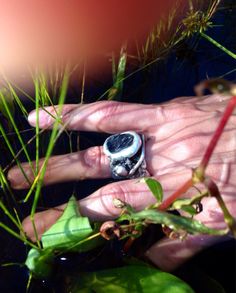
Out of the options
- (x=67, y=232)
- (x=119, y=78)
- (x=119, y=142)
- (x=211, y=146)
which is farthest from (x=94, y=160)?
(x=211, y=146)

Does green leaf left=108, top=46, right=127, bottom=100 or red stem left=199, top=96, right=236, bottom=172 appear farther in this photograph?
green leaf left=108, top=46, right=127, bottom=100

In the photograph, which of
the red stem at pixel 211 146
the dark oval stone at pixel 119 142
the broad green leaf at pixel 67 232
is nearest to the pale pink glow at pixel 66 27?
the dark oval stone at pixel 119 142

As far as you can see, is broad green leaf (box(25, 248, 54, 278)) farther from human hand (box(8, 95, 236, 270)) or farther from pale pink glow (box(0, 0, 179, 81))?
pale pink glow (box(0, 0, 179, 81))

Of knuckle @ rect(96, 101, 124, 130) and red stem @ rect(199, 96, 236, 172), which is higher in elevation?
red stem @ rect(199, 96, 236, 172)

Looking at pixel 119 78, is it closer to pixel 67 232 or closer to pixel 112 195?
pixel 112 195

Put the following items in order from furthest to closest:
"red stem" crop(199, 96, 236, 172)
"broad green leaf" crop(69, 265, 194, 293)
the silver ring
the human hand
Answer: the silver ring → the human hand → "broad green leaf" crop(69, 265, 194, 293) → "red stem" crop(199, 96, 236, 172)

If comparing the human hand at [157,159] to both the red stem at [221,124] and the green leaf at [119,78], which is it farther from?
the red stem at [221,124]

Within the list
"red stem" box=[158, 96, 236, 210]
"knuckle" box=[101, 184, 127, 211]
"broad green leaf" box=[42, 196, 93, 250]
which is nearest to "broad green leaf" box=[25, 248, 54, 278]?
"broad green leaf" box=[42, 196, 93, 250]

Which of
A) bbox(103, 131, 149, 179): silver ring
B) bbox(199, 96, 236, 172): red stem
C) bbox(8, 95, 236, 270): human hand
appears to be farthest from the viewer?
bbox(103, 131, 149, 179): silver ring
